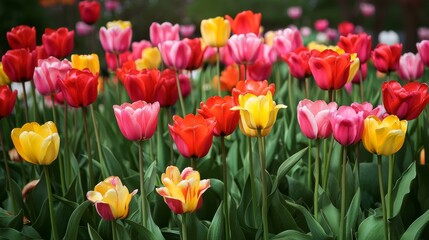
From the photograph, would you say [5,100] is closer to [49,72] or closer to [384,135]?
[49,72]

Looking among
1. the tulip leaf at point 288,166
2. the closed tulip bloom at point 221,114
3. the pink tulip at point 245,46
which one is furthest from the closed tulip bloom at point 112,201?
the pink tulip at point 245,46

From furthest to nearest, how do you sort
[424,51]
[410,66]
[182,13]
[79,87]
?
[182,13] → [410,66] → [424,51] → [79,87]

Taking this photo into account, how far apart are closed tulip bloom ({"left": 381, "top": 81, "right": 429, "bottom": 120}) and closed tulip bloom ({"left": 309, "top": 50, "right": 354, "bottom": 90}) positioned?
4.5 inches

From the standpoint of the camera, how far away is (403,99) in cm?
167

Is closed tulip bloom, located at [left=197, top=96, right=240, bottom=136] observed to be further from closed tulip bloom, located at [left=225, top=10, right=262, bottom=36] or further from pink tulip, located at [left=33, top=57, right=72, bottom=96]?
closed tulip bloom, located at [left=225, top=10, right=262, bottom=36]

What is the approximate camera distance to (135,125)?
1.57 m

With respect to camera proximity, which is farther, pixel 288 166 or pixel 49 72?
pixel 49 72

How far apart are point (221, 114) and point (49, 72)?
76 cm

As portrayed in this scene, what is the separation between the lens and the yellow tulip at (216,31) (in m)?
2.45

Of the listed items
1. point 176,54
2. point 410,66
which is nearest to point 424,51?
point 410,66

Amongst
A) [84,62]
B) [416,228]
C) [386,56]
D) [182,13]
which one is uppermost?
[84,62]

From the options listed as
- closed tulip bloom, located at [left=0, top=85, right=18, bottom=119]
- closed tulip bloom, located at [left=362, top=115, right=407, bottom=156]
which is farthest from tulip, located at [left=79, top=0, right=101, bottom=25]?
closed tulip bloom, located at [left=362, top=115, right=407, bottom=156]

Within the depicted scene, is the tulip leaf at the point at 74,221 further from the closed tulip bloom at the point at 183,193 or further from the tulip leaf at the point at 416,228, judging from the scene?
the tulip leaf at the point at 416,228

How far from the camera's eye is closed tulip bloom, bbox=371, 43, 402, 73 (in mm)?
2285
